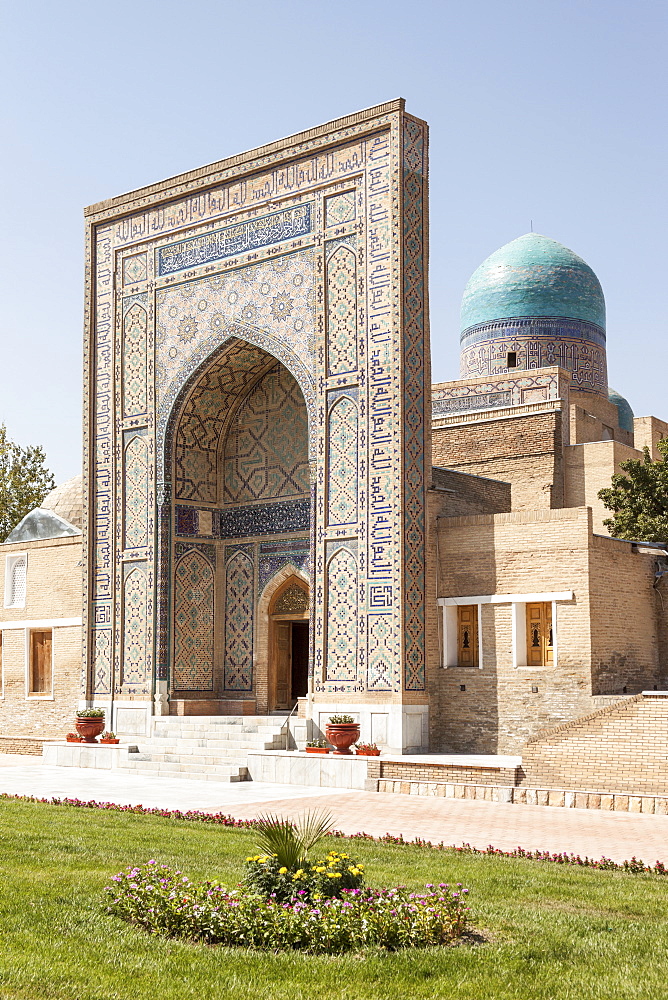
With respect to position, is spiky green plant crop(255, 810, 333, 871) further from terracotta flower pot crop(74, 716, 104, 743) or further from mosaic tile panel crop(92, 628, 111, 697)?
mosaic tile panel crop(92, 628, 111, 697)

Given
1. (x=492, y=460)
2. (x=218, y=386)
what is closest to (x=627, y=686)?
(x=492, y=460)

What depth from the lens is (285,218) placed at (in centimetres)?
1502

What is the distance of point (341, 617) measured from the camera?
44.4 ft

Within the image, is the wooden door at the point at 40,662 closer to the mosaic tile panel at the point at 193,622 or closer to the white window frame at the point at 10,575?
the white window frame at the point at 10,575

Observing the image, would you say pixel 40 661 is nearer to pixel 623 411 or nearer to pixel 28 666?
pixel 28 666

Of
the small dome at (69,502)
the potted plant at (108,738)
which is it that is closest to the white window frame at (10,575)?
the small dome at (69,502)

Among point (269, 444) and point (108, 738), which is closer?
point (108, 738)

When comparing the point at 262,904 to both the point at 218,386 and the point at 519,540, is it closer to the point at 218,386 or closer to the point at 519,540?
the point at 519,540

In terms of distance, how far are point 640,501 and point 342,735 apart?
5.86 m

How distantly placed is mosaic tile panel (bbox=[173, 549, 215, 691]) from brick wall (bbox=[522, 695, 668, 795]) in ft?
21.8

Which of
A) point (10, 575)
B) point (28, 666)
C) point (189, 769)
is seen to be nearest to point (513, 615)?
point (189, 769)

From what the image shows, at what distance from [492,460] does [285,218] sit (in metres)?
4.88

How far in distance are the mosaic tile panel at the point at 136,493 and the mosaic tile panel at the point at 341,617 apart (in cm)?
358

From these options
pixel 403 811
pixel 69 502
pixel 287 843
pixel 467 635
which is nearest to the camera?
pixel 287 843
